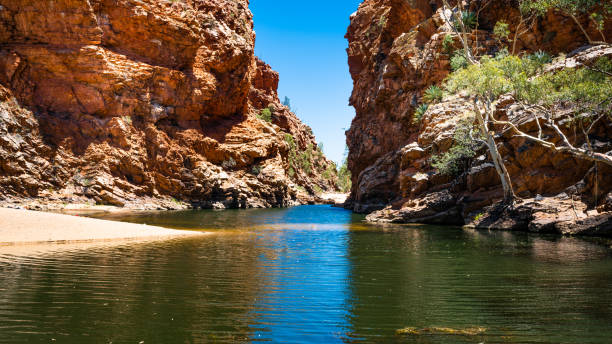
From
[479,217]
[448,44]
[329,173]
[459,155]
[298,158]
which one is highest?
[448,44]

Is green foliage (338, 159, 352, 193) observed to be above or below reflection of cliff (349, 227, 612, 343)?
above

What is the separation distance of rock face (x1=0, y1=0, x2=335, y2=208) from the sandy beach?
101 ft

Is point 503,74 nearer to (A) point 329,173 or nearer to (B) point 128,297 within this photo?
(B) point 128,297

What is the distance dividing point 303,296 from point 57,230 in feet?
46.1

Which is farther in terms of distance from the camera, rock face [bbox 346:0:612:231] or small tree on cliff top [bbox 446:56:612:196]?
rock face [bbox 346:0:612:231]

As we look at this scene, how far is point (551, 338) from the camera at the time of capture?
17.9 ft


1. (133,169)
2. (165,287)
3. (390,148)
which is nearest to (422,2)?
(390,148)

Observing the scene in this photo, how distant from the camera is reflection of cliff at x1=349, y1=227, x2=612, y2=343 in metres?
6.03

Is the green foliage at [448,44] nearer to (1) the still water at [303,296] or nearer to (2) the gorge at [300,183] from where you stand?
(2) the gorge at [300,183]

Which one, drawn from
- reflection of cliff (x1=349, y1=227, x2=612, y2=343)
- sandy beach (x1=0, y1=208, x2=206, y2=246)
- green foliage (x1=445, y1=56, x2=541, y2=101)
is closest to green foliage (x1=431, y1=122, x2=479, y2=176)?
green foliage (x1=445, y1=56, x2=541, y2=101)

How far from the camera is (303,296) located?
8.13m

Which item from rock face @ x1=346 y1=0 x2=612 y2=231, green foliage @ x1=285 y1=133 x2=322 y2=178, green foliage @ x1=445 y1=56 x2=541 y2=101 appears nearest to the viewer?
green foliage @ x1=445 y1=56 x2=541 y2=101

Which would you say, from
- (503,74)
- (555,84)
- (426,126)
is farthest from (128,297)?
(426,126)

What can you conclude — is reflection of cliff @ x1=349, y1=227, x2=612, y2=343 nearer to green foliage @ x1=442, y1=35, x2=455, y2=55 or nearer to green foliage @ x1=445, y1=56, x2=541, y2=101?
green foliage @ x1=445, y1=56, x2=541, y2=101
